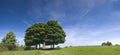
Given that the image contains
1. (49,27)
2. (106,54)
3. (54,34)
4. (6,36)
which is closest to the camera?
(106,54)

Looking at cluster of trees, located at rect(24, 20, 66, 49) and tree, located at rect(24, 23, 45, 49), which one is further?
tree, located at rect(24, 23, 45, 49)

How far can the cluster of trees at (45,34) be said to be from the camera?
48.8 m

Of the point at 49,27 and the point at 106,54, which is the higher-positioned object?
the point at 49,27

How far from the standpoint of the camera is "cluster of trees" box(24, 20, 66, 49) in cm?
4884

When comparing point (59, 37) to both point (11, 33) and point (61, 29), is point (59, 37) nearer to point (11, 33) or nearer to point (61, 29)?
point (61, 29)

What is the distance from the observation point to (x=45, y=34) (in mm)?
51500

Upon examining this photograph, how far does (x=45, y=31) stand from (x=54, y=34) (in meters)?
4.70

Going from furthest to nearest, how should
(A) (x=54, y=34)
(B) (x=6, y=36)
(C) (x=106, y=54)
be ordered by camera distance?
(B) (x=6, y=36)
(A) (x=54, y=34)
(C) (x=106, y=54)

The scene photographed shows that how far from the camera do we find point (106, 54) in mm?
34656

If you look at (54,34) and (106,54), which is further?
(54,34)

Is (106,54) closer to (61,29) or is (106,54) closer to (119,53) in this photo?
(119,53)

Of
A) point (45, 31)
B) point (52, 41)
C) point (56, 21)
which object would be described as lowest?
point (52, 41)

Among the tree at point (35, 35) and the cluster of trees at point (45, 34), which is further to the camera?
the tree at point (35, 35)

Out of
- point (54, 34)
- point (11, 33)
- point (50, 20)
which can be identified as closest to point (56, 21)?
point (50, 20)
